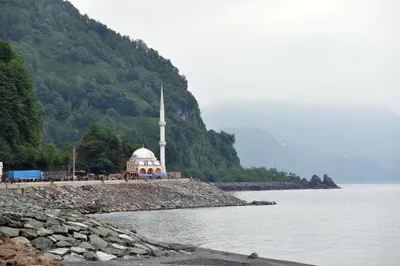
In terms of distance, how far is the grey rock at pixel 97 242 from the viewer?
3557 cm

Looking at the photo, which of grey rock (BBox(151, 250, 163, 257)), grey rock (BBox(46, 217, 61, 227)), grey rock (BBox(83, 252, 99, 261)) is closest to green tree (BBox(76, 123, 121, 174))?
grey rock (BBox(46, 217, 61, 227))

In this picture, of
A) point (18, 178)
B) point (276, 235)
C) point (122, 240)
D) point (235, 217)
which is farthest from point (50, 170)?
point (122, 240)

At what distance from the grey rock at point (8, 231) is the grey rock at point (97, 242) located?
4.12 m

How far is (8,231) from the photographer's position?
3322 cm

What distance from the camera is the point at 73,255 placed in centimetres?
3297

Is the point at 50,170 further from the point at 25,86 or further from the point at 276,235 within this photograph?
the point at 276,235

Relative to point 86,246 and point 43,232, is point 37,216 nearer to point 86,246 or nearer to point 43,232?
point 43,232

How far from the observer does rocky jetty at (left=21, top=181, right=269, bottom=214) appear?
269 ft

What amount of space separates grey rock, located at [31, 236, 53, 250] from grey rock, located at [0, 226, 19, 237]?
96cm

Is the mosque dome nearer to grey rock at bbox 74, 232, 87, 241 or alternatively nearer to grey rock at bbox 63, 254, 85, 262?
grey rock at bbox 74, 232, 87, 241

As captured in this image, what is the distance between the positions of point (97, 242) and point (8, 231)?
4814mm

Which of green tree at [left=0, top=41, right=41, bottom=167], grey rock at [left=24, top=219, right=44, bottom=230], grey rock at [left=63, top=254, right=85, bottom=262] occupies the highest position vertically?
green tree at [left=0, top=41, right=41, bottom=167]

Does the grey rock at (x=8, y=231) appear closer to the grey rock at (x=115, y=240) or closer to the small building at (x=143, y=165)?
the grey rock at (x=115, y=240)

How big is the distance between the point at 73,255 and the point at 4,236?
11.1 ft
